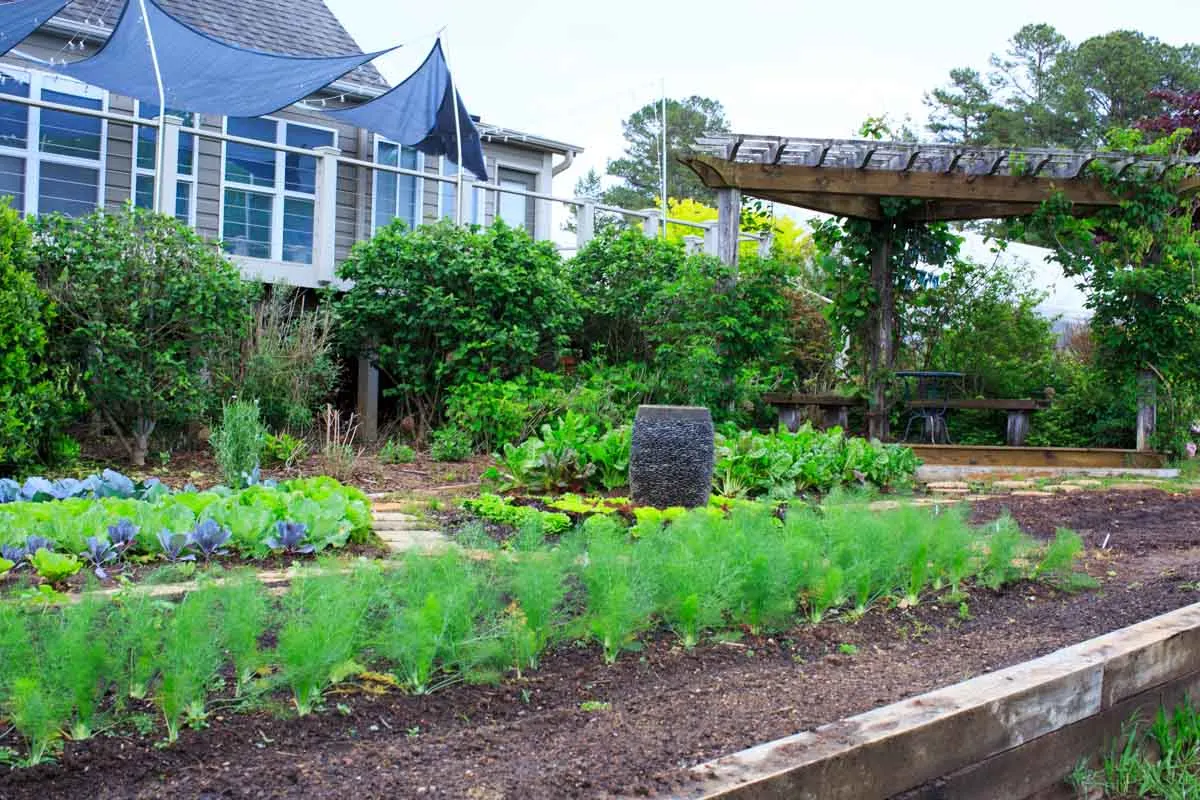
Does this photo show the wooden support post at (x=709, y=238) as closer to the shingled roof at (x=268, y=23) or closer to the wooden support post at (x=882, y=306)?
the wooden support post at (x=882, y=306)

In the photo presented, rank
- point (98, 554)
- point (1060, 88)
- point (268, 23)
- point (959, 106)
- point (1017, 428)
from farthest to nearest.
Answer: point (959, 106) < point (1060, 88) < point (268, 23) < point (1017, 428) < point (98, 554)

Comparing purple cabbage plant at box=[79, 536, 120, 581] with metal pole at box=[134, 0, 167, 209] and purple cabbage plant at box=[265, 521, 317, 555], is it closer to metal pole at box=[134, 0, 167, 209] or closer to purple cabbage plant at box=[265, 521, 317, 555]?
purple cabbage plant at box=[265, 521, 317, 555]

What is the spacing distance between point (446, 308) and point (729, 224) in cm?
→ 265

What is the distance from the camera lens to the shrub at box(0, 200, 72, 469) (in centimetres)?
632

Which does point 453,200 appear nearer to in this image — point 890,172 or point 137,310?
point 890,172

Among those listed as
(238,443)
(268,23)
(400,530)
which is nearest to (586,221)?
(268,23)

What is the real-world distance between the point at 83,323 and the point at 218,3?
8125 millimetres

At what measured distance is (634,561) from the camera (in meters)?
3.17

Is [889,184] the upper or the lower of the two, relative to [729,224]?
upper

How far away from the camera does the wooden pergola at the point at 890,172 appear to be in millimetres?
9719

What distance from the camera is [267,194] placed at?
12.4 meters

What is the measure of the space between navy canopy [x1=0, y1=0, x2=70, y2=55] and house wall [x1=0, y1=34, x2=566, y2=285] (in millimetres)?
1059

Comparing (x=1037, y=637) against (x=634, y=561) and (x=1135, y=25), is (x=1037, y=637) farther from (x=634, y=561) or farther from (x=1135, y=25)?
(x=1135, y=25)

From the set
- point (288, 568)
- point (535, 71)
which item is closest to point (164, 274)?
point (288, 568)
